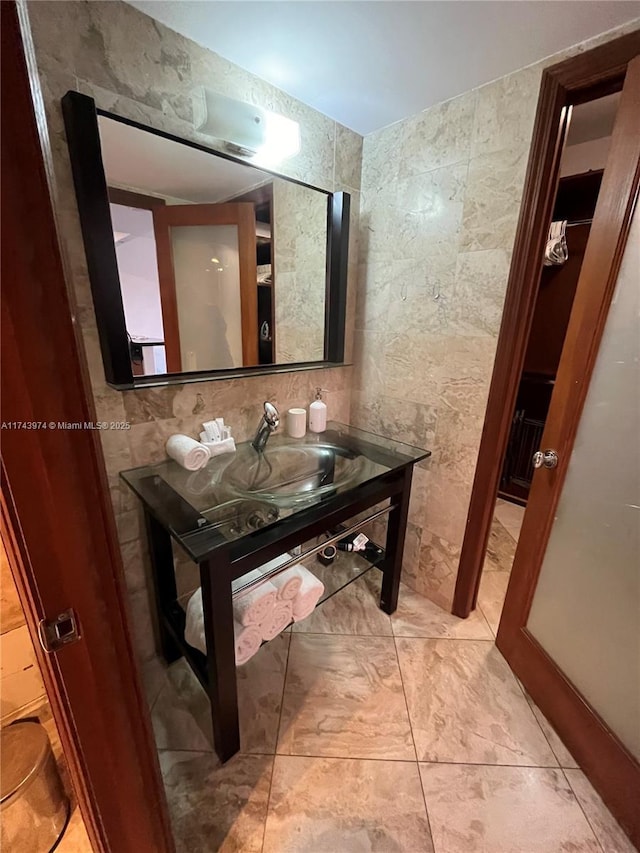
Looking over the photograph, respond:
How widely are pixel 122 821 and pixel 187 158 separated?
1689 mm

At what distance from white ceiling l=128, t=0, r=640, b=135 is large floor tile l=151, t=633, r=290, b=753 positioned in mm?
2142

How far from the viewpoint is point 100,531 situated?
1.70 ft

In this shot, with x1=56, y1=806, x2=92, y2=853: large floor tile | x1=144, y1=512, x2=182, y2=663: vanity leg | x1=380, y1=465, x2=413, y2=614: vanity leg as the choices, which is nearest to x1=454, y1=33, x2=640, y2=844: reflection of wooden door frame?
x1=380, y1=465, x2=413, y2=614: vanity leg

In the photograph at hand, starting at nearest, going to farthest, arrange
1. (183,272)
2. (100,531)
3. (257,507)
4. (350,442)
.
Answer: (100,531), (257,507), (183,272), (350,442)

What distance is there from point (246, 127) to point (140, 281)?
0.61 m

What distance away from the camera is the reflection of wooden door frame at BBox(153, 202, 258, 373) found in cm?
117

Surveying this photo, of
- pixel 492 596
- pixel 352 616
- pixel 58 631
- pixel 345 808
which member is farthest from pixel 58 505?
pixel 492 596

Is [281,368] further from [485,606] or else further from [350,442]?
[485,606]

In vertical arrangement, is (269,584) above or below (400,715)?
above

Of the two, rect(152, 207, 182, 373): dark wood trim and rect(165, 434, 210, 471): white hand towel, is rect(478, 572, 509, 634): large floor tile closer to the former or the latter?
rect(165, 434, 210, 471): white hand towel

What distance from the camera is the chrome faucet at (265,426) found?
1414 mm

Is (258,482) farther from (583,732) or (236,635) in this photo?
(583,732)

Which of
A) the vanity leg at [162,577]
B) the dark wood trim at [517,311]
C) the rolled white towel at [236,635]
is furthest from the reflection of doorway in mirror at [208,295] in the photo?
the dark wood trim at [517,311]

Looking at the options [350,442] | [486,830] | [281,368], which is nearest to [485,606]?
[486,830]
